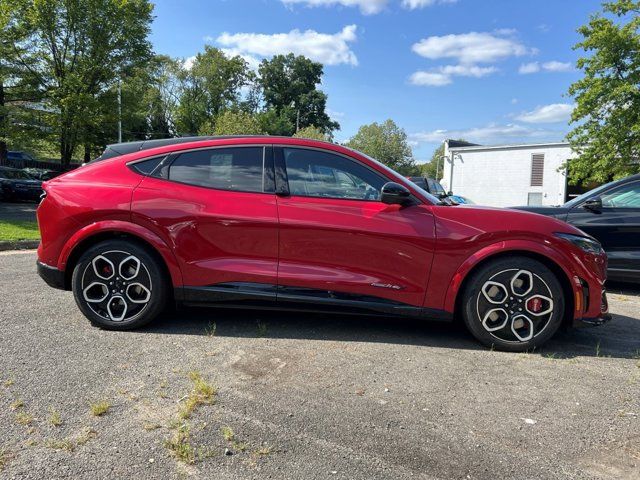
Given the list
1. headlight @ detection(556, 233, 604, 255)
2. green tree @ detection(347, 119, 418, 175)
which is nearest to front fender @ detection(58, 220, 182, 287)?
headlight @ detection(556, 233, 604, 255)

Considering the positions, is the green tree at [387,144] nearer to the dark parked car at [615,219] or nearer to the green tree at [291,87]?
the green tree at [291,87]

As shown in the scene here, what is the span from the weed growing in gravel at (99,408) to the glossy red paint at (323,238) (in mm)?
1376

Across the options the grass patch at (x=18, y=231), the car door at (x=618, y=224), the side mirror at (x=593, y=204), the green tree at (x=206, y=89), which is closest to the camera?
the car door at (x=618, y=224)

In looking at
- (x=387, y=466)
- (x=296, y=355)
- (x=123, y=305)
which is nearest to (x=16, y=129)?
(x=123, y=305)

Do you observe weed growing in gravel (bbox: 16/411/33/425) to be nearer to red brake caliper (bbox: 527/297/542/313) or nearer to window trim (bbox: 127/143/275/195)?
window trim (bbox: 127/143/275/195)

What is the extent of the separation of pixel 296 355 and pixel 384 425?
43.1 inches

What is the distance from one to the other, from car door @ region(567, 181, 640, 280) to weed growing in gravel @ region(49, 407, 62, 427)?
249 inches

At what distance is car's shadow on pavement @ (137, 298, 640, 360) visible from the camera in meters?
3.91

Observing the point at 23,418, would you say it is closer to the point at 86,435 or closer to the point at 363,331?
the point at 86,435

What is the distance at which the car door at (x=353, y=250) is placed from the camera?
3.73 meters

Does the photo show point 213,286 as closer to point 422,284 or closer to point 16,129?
point 422,284

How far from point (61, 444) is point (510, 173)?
113 ft

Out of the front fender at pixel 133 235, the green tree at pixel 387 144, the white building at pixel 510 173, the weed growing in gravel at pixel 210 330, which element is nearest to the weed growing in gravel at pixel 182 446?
the weed growing in gravel at pixel 210 330

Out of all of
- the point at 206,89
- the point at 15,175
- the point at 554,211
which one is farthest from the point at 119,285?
the point at 206,89
